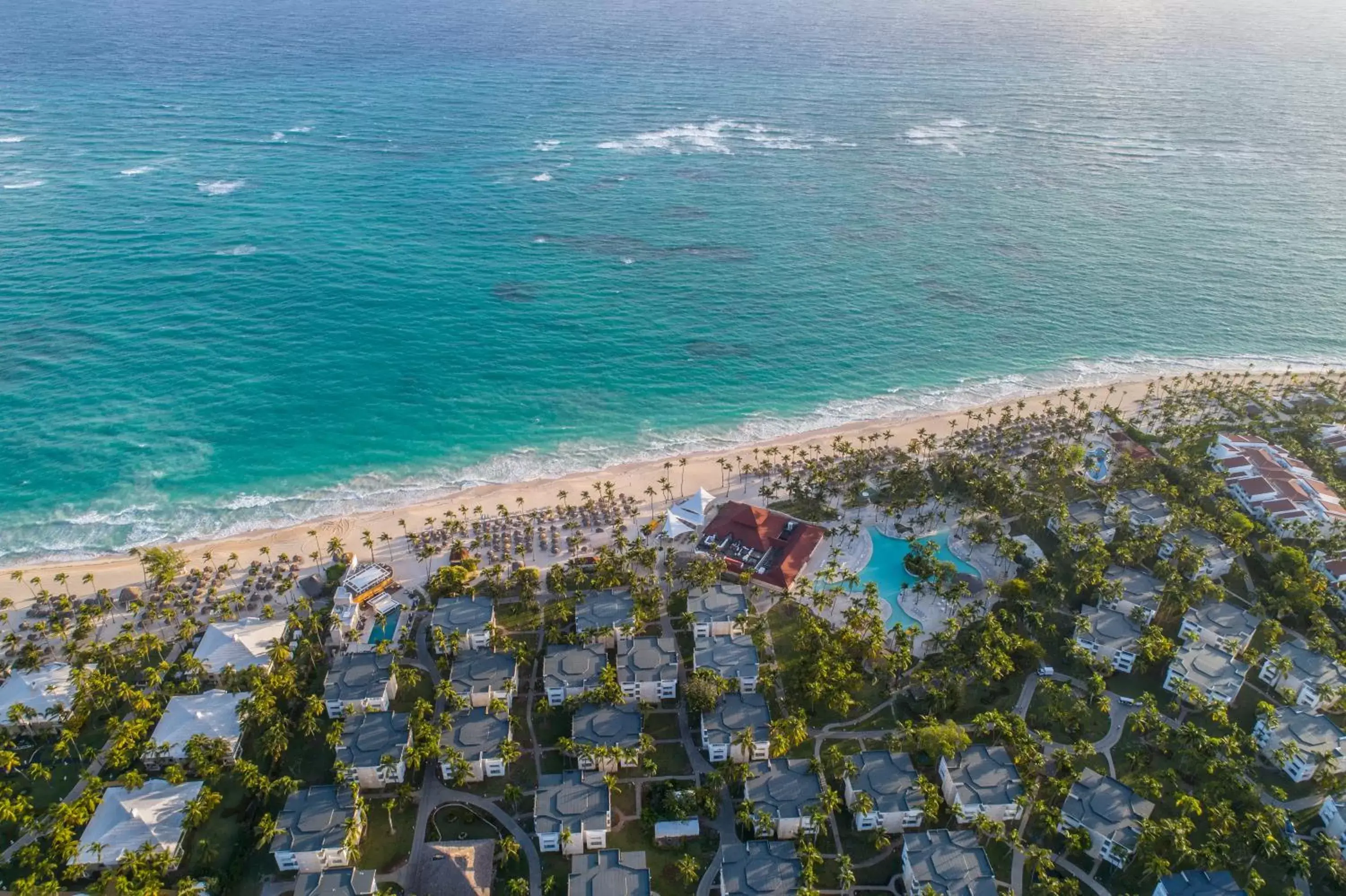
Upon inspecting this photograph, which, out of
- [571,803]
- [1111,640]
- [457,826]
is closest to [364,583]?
[457,826]

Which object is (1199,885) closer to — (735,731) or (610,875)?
(735,731)

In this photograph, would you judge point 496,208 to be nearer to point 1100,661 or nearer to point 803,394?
point 803,394

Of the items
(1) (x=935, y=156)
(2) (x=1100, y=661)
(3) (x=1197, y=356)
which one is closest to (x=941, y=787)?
(2) (x=1100, y=661)

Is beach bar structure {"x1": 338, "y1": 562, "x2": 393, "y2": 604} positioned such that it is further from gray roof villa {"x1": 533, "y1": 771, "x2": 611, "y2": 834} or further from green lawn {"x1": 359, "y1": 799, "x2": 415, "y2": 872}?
gray roof villa {"x1": 533, "y1": 771, "x2": 611, "y2": 834}

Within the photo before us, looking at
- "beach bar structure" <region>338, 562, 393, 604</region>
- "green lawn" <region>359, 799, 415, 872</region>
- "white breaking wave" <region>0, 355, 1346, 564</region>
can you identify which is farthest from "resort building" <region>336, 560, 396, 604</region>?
"green lawn" <region>359, 799, 415, 872</region>

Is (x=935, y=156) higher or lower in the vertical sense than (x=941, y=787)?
higher

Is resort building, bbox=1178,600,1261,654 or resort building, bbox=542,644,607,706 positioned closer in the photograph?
resort building, bbox=542,644,607,706

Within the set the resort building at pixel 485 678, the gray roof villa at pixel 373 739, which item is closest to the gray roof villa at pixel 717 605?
the resort building at pixel 485 678
